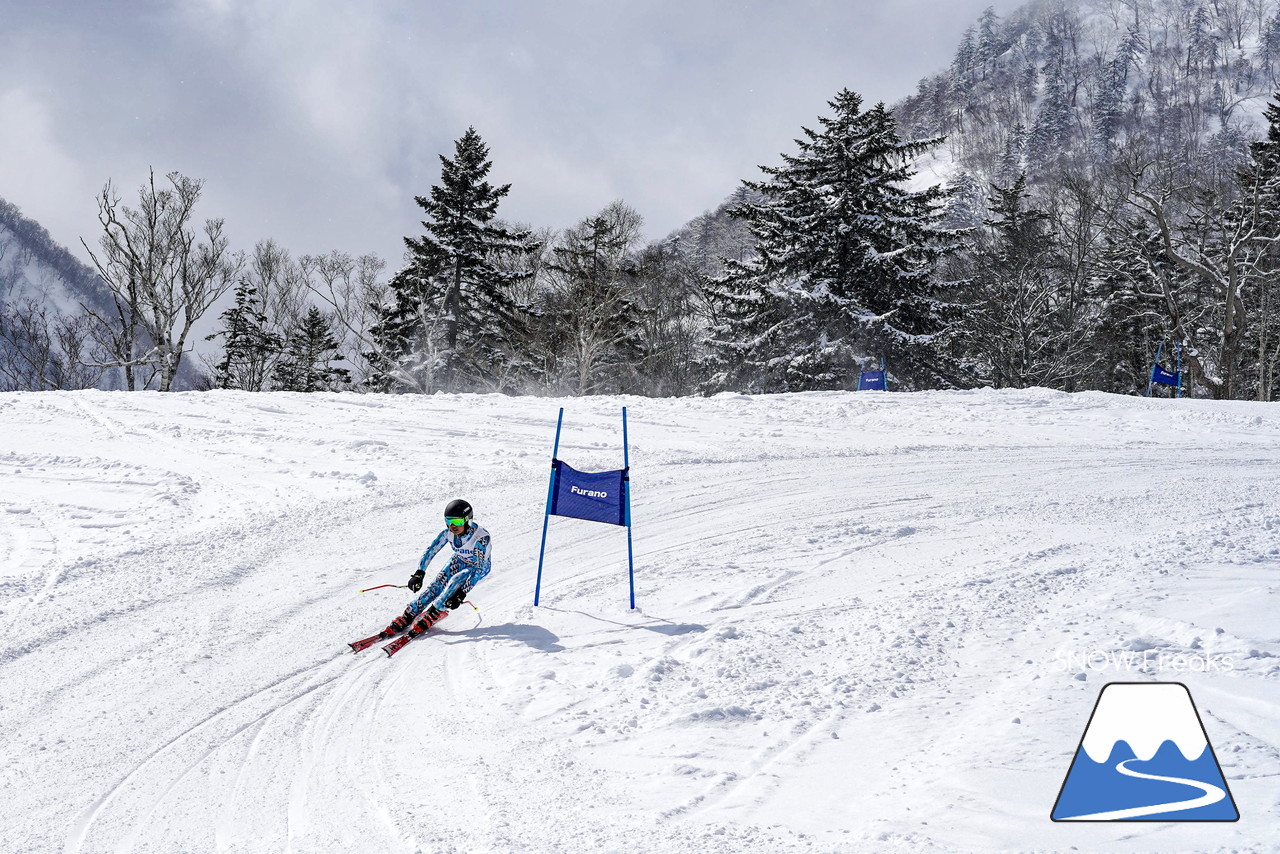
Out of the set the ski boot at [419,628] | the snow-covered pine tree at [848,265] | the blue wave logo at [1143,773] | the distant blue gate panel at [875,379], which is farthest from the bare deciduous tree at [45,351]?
the blue wave logo at [1143,773]

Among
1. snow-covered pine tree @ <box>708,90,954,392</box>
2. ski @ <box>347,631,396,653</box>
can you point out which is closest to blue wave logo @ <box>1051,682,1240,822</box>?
ski @ <box>347,631,396,653</box>

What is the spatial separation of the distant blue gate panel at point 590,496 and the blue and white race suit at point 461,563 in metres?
0.77

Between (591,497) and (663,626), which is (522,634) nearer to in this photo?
(663,626)

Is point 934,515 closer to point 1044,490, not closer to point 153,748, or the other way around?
point 1044,490

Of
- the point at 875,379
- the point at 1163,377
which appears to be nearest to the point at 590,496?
the point at 875,379

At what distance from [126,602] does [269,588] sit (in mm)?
1232

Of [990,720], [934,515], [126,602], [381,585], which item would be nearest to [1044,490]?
[934,515]

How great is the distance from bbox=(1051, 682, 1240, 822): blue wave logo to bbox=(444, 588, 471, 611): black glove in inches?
188

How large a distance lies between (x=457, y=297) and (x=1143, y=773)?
3037 centimetres

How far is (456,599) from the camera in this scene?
642 cm

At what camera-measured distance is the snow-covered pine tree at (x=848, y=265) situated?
80.2ft

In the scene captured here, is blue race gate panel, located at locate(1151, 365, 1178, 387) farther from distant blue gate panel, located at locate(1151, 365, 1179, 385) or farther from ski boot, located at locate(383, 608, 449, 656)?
ski boot, located at locate(383, 608, 449, 656)

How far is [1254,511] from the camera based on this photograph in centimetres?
860

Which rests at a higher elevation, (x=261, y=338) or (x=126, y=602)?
(x=261, y=338)
